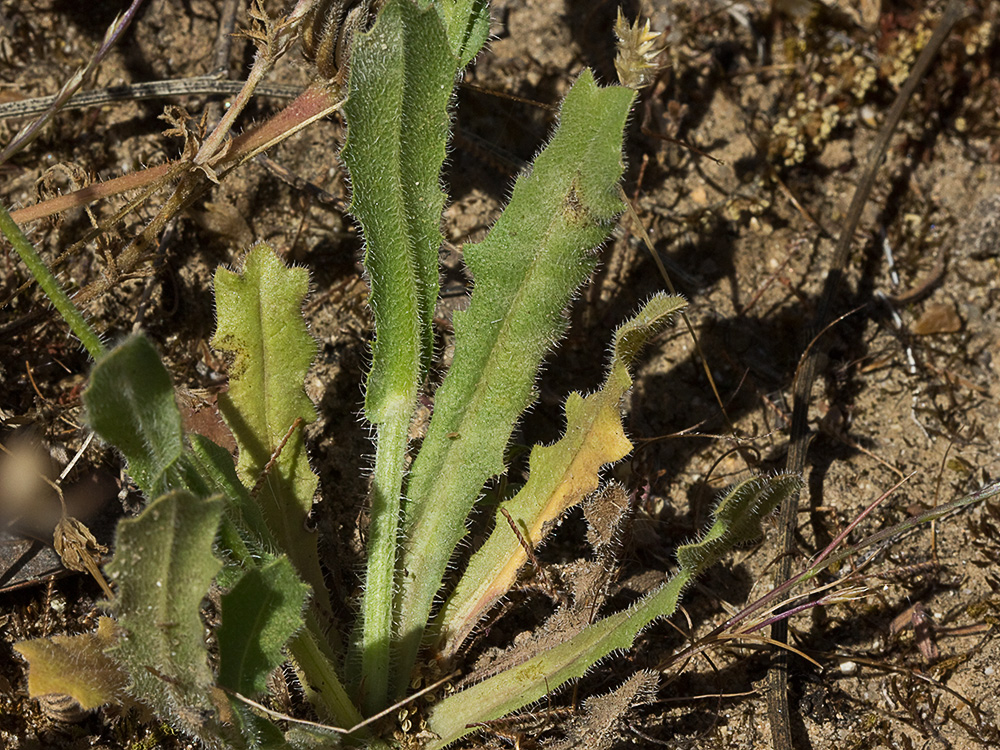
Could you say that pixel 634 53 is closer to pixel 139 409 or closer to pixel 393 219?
pixel 393 219

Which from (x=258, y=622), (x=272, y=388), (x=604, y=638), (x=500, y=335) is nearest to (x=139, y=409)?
(x=258, y=622)

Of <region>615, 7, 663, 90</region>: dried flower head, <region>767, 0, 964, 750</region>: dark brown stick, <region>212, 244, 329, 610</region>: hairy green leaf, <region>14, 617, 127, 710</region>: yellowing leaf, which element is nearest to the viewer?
<region>14, 617, 127, 710</region>: yellowing leaf

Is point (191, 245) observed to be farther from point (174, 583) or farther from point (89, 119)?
point (174, 583)

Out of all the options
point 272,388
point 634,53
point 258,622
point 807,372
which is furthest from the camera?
point 807,372

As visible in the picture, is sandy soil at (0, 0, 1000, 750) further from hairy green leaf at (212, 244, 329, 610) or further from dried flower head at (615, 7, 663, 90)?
dried flower head at (615, 7, 663, 90)

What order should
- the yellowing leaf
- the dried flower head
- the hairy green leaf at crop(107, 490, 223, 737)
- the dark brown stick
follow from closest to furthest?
the hairy green leaf at crop(107, 490, 223, 737) → the yellowing leaf → the dried flower head → the dark brown stick

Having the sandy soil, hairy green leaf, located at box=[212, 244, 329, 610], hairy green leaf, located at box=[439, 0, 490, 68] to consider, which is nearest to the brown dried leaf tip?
the sandy soil

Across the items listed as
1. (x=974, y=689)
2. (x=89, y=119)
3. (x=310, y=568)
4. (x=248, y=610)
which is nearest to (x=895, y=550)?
(x=974, y=689)
